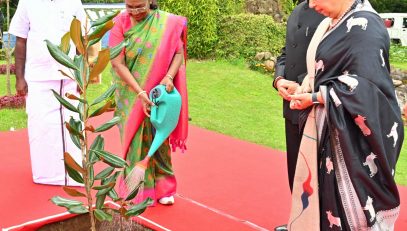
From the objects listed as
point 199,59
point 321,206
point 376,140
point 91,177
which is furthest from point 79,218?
point 199,59

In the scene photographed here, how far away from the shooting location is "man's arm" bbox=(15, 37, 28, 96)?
4.16m

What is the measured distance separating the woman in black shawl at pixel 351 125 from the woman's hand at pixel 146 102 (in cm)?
116

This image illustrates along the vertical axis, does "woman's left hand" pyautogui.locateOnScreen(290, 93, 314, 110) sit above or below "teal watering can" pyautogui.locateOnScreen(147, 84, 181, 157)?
above

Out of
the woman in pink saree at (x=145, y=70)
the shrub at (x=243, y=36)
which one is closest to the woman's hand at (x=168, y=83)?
the woman in pink saree at (x=145, y=70)

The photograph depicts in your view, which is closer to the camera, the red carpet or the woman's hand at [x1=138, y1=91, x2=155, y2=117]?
the woman's hand at [x1=138, y1=91, x2=155, y2=117]

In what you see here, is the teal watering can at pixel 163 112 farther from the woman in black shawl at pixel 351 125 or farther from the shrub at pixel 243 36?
the shrub at pixel 243 36

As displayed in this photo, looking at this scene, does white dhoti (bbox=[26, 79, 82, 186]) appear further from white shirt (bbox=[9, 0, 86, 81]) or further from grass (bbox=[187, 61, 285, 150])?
grass (bbox=[187, 61, 285, 150])

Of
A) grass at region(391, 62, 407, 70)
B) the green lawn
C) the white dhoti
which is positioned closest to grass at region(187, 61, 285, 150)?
the green lawn

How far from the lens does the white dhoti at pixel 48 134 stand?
13.7 feet

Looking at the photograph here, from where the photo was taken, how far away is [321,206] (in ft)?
8.77

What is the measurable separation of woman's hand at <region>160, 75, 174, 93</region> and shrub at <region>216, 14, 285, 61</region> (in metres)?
7.99

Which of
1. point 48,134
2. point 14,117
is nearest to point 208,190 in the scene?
point 48,134

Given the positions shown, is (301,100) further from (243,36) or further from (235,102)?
(243,36)

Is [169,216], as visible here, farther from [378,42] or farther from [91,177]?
[378,42]
